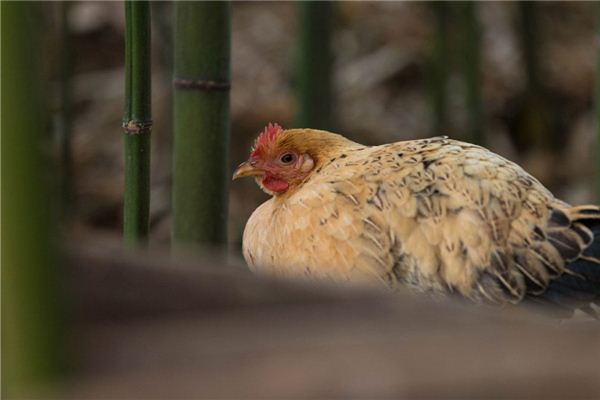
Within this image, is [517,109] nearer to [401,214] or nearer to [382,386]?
[401,214]

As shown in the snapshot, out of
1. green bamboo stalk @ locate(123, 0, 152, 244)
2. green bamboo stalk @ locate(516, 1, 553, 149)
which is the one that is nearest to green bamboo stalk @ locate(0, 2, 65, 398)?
green bamboo stalk @ locate(123, 0, 152, 244)

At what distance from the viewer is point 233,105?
4.41 metres

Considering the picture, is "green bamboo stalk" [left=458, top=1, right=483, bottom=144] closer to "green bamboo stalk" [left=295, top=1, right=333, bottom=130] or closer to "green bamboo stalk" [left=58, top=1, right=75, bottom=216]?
"green bamboo stalk" [left=295, top=1, right=333, bottom=130]

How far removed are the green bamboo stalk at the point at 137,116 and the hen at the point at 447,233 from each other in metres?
0.43

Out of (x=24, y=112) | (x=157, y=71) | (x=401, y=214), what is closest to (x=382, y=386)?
(x=24, y=112)

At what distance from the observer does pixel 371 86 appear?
4.56m

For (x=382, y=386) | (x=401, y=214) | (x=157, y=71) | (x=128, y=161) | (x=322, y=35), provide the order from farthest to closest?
(x=157, y=71) < (x=322, y=35) < (x=401, y=214) < (x=128, y=161) < (x=382, y=386)

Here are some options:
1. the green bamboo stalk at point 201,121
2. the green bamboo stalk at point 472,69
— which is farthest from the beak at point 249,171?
the green bamboo stalk at point 472,69

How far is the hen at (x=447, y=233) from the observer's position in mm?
1825

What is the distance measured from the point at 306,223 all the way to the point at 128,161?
0.56 meters

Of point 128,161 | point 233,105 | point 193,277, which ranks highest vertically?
point 193,277

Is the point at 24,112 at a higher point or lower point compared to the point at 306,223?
higher

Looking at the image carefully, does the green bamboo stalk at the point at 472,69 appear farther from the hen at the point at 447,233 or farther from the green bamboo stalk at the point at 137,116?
the green bamboo stalk at the point at 137,116

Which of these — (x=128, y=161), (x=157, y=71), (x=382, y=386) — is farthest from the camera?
(x=157, y=71)
